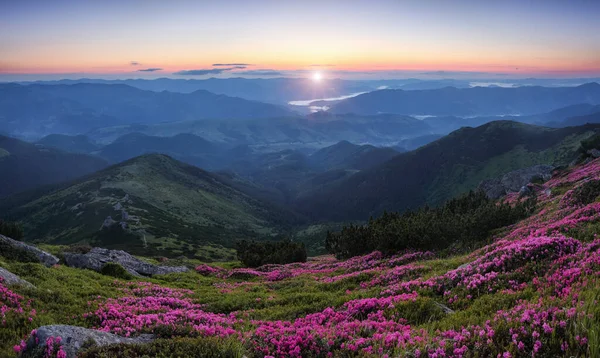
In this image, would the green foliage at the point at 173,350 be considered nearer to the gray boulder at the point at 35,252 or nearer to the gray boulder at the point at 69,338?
the gray boulder at the point at 69,338

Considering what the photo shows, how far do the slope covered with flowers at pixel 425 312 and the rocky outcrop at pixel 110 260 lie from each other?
339 inches

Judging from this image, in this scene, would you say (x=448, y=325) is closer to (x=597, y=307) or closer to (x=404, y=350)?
(x=404, y=350)

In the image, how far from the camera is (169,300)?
19.4 metres

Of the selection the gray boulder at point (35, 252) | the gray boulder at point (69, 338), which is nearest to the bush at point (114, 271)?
the gray boulder at point (35, 252)

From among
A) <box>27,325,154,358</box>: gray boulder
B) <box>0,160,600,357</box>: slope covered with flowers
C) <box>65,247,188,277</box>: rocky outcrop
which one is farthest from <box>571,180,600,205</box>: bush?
<box>65,247,188,277</box>: rocky outcrop

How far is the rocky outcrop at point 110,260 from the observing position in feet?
92.0

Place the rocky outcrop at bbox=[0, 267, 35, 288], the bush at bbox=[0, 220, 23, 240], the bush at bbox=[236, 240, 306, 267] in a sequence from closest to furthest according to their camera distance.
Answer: the rocky outcrop at bbox=[0, 267, 35, 288] < the bush at bbox=[236, 240, 306, 267] < the bush at bbox=[0, 220, 23, 240]

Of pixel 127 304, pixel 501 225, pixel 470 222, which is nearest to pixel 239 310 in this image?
pixel 127 304

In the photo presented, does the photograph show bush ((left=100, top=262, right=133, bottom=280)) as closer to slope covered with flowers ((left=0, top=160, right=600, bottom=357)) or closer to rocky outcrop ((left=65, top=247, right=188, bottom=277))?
rocky outcrop ((left=65, top=247, right=188, bottom=277))

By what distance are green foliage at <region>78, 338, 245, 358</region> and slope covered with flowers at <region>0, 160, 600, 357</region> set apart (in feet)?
A: 0.28

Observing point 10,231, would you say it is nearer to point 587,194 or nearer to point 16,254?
point 16,254

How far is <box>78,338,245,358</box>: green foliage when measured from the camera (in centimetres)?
807

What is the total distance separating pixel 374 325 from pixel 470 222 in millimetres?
23646

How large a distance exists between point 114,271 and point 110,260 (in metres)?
7.00
